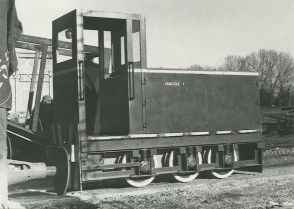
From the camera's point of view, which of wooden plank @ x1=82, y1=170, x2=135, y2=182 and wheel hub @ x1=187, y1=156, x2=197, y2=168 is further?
wheel hub @ x1=187, y1=156, x2=197, y2=168

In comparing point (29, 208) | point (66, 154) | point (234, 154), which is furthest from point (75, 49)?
point (234, 154)

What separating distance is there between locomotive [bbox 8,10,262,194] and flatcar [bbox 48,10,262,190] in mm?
18

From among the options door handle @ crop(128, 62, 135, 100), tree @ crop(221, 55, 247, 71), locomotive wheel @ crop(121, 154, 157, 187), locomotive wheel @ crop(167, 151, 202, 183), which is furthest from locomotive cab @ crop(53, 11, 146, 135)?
tree @ crop(221, 55, 247, 71)

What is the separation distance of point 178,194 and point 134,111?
5.71ft

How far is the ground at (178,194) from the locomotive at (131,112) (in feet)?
1.02

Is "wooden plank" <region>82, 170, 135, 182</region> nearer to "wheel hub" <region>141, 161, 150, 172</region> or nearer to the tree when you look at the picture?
"wheel hub" <region>141, 161, 150, 172</region>

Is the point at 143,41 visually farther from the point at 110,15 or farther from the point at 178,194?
the point at 178,194

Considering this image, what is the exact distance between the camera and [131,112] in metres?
7.64

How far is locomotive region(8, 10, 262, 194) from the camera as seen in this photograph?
23.9 feet

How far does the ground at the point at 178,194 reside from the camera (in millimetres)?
6035

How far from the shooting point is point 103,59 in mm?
8297

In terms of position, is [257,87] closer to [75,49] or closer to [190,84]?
[190,84]

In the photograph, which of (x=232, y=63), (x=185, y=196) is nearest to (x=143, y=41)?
(x=185, y=196)

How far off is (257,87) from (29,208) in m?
5.93
